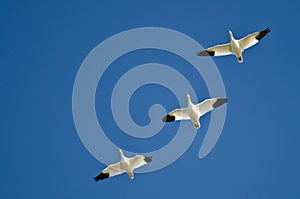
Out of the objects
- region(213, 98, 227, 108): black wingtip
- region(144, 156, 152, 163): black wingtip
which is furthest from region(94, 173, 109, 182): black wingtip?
region(213, 98, 227, 108): black wingtip

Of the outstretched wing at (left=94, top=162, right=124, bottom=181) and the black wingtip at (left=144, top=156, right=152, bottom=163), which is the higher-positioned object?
the outstretched wing at (left=94, top=162, right=124, bottom=181)

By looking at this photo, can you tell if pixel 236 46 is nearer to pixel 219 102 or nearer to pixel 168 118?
pixel 219 102

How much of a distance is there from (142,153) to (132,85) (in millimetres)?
3075

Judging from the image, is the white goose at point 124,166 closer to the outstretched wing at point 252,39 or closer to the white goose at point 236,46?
the white goose at point 236,46

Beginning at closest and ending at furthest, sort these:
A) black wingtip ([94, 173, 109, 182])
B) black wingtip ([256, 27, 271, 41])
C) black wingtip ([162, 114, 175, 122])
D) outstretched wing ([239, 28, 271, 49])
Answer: black wingtip ([256, 27, 271, 41]) < outstretched wing ([239, 28, 271, 49]) < black wingtip ([162, 114, 175, 122]) < black wingtip ([94, 173, 109, 182])

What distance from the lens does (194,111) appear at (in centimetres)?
3241

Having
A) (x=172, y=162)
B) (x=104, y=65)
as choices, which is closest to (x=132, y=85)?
(x=104, y=65)

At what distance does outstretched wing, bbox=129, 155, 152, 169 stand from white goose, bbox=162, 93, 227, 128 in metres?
1.77

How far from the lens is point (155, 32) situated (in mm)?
35094

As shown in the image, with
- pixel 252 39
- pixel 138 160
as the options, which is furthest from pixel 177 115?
pixel 252 39

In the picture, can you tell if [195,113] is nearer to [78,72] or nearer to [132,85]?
[132,85]

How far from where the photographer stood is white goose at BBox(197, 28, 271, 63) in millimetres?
31475

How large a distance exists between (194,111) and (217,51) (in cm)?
270

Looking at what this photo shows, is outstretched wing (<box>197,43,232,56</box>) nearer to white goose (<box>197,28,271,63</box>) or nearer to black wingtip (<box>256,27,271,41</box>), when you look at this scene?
white goose (<box>197,28,271,63</box>)
